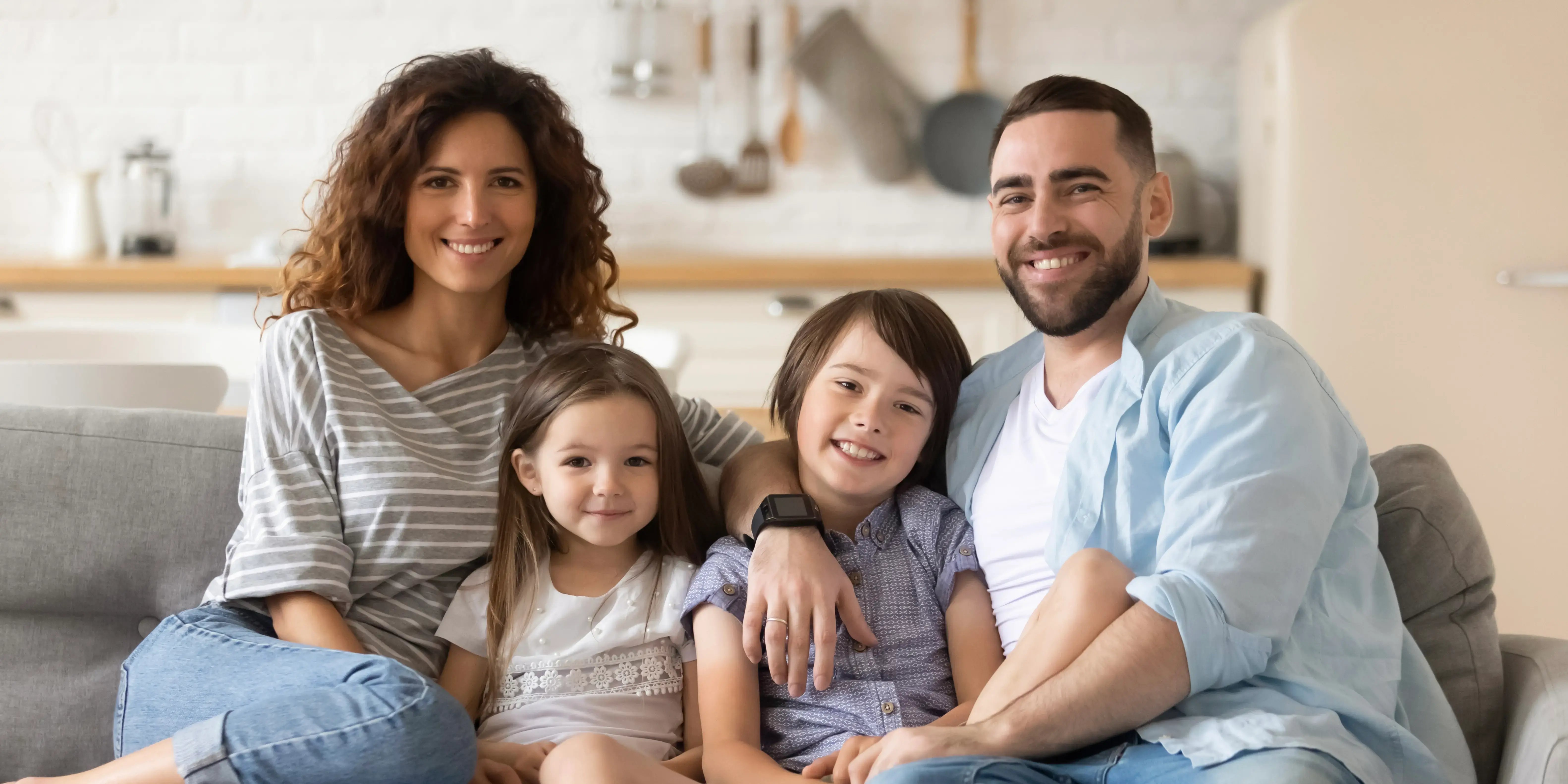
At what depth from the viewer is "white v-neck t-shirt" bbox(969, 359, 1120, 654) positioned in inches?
57.4

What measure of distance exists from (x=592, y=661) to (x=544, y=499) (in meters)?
0.21

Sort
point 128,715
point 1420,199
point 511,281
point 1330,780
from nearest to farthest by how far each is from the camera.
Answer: point 1330,780 < point 128,715 < point 511,281 < point 1420,199

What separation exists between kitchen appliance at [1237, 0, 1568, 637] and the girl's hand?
2202 millimetres

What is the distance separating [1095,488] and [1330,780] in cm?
37

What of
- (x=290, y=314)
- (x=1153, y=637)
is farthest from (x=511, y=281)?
(x=1153, y=637)

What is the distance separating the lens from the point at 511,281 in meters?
1.85

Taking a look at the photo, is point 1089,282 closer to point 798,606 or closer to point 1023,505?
point 1023,505

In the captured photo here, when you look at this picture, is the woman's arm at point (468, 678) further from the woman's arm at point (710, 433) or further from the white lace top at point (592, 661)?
the woman's arm at point (710, 433)

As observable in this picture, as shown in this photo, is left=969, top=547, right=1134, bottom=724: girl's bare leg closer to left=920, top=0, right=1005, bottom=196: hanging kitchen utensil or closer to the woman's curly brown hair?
the woman's curly brown hair

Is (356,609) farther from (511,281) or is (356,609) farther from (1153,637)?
(1153,637)

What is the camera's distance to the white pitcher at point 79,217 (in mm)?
3625

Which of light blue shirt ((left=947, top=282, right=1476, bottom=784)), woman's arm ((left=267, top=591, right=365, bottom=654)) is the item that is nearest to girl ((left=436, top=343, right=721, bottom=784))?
woman's arm ((left=267, top=591, right=365, bottom=654))

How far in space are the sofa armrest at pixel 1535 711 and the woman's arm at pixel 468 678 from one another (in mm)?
1119

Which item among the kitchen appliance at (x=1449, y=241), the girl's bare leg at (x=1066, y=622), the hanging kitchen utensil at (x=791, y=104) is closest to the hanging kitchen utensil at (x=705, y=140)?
the hanging kitchen utensil at (x=791, y=104)
